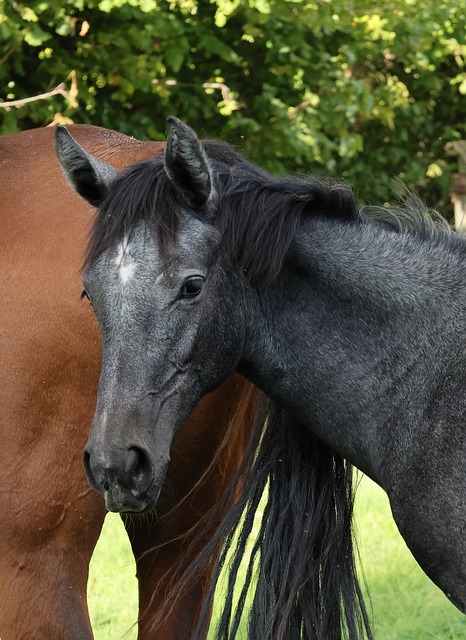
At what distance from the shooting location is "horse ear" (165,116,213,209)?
2.72m

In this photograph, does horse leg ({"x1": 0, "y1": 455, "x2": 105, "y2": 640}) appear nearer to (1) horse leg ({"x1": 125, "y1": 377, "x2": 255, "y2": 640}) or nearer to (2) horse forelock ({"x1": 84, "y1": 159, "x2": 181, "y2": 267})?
(1) horse leg ({"x1": 125, "y1": 377, "x2": 255, "y2": 640})

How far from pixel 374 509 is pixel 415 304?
4.33 m

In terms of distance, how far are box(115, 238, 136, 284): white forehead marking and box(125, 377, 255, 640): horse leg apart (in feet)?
2.69

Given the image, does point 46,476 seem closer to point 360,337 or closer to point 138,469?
point 138,469

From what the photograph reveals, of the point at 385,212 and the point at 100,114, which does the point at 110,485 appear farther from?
the point at 100,114

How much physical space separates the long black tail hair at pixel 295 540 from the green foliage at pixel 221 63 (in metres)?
3.88

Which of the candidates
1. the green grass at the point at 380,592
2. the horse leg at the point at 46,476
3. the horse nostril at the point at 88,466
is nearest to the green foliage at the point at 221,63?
the green grass at the point at 380,592

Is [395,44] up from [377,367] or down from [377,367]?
down

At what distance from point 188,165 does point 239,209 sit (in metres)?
0.23

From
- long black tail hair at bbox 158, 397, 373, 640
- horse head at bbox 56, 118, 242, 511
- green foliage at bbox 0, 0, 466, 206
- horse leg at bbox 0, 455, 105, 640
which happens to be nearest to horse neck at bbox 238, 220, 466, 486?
horse head at bbox 56, 118, 242, 511

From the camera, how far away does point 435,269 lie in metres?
3.03

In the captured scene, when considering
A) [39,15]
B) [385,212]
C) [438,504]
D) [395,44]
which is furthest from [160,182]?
[395,44]

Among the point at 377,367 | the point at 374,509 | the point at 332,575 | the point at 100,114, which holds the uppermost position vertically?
the point at 377,367

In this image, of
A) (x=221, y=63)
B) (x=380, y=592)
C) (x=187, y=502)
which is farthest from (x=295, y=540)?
(x=221, y=63)
